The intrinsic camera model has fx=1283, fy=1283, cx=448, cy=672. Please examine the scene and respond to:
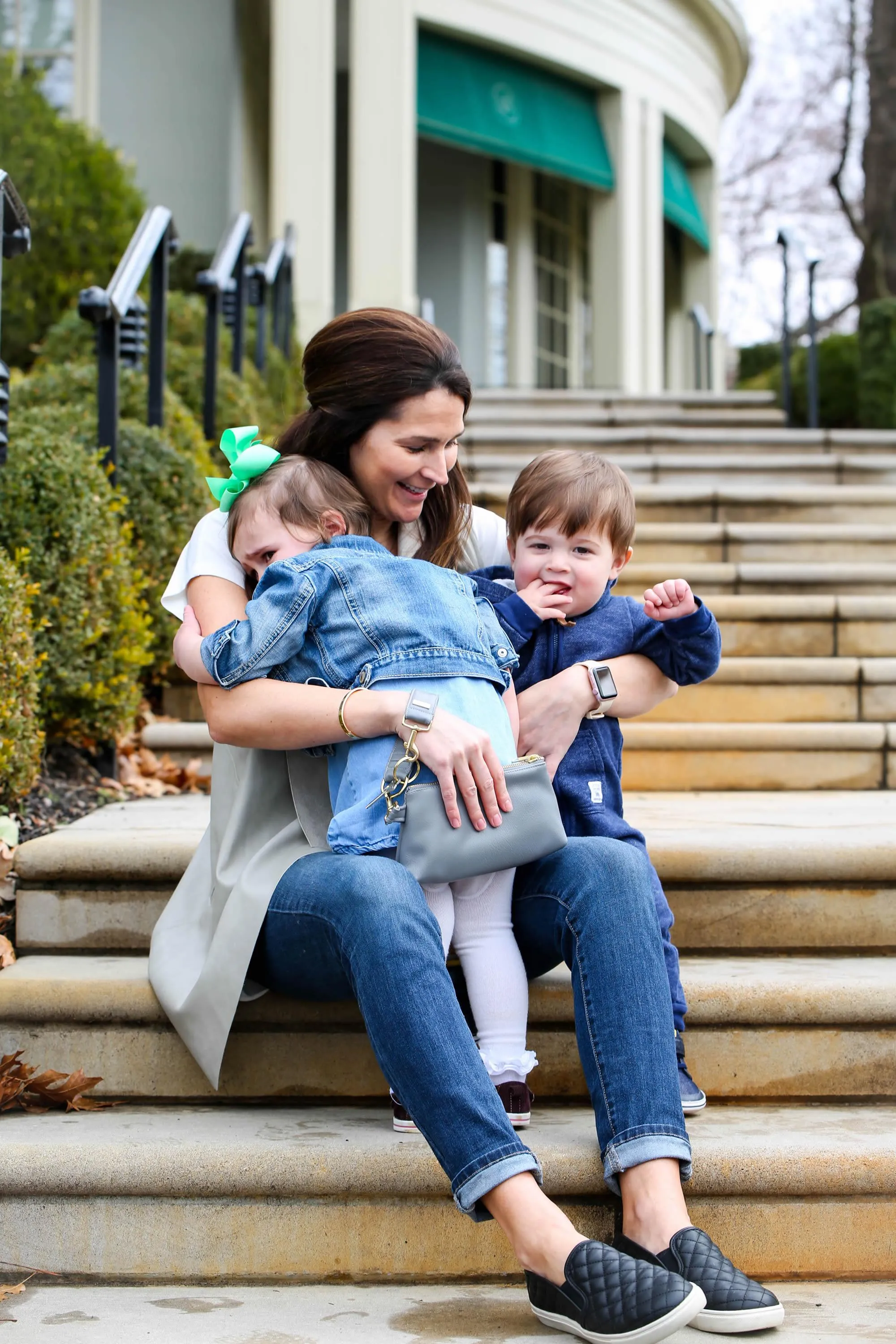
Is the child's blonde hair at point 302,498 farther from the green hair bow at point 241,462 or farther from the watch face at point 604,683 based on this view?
the watch face at point 604,683

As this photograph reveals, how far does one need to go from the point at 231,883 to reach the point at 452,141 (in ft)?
28.3

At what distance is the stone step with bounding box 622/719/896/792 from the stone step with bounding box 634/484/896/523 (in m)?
1.64

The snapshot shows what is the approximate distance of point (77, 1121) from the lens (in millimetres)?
2047

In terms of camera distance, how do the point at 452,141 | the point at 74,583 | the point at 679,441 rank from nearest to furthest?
1. the point at 74,583
2. the point at 679,441
3. the point at 452,141

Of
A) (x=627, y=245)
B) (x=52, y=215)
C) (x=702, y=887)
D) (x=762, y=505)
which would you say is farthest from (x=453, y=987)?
(x=627, y=245)

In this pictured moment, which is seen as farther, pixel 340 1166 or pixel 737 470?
pixel 737 470

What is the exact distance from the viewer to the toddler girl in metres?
1.92

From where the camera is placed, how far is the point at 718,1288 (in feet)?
5.44

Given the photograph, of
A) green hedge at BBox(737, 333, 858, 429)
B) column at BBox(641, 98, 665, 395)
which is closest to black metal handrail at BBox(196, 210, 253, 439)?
green hedge at BBox(737, 333, 858, 429)

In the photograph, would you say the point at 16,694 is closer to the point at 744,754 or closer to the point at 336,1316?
the point at 336,1316

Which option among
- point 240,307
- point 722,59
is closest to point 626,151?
point 722,59

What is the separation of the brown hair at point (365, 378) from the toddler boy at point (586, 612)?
0.50 ft

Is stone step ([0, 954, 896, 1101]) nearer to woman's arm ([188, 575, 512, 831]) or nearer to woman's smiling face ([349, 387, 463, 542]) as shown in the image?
woman's arm ([188, 575, 512, 831])

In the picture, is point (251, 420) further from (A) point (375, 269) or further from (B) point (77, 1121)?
(A) point (375, 269)
